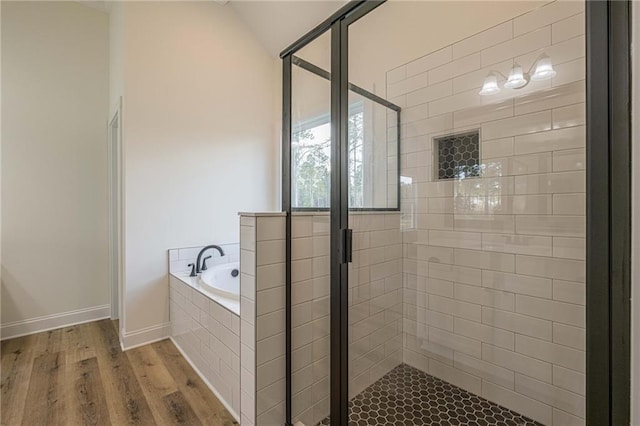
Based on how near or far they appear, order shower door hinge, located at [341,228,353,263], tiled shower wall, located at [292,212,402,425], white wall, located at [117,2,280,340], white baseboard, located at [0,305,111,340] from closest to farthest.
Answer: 1. shower door hinge, located at [341,228,353,263]
2. tiled shower wall, located at [292,212,402,425]
3. white wall, located at [117,2,280,340]
4. white baseboard, located at [0,305,111,340]

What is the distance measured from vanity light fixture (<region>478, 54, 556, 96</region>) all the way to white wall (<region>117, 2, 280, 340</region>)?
87.1 inches

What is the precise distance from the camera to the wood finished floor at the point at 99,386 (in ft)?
5.01

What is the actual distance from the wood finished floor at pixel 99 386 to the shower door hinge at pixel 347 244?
Answer: 1.13 m

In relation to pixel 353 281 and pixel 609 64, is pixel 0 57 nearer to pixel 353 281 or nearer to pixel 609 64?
pixel 353 281

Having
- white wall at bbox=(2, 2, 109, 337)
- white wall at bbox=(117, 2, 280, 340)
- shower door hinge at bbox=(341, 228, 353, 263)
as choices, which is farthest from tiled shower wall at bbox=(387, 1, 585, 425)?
white wall at bbox=(2, 2, 109, 337)

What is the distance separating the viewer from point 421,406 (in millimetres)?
1620

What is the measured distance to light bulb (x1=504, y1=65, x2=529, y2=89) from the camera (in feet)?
5.08

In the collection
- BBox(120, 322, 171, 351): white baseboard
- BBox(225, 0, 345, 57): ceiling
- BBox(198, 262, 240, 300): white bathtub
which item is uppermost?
BBox(225, 0, 345, 57): ceiling

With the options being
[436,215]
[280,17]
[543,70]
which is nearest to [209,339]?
[436,215]

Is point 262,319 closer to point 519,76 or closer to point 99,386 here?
point 99,386

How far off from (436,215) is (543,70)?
957 millimetres

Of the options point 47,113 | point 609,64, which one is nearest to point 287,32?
point 47,113

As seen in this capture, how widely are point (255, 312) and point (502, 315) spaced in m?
1.43

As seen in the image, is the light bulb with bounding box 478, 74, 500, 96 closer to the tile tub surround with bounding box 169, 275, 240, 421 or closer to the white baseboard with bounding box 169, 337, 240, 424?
the tile tub surround with bounding box 169, 275, 240, 421
